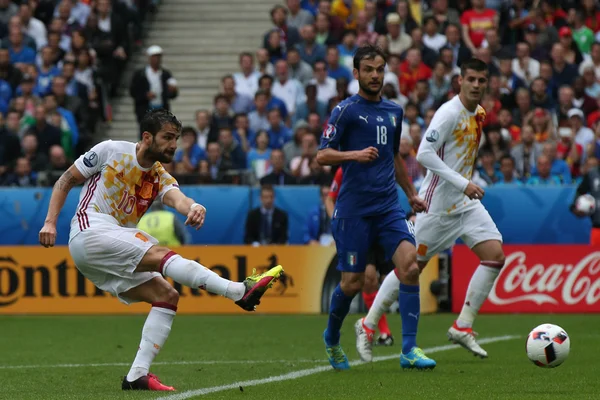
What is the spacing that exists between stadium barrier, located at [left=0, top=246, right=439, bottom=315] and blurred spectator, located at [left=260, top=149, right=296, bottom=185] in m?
1.62

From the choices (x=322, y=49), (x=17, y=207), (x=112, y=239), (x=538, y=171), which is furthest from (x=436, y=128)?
(x=322, y=49)

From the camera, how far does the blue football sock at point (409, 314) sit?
1016cm

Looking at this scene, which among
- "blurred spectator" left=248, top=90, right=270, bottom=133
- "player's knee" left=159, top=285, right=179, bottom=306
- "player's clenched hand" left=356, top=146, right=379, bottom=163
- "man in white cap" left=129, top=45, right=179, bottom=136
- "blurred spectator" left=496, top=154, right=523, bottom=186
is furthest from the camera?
"man in white cap" left=129, top=45, right=179, bottom=136

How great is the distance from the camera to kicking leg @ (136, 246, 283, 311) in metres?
8.39

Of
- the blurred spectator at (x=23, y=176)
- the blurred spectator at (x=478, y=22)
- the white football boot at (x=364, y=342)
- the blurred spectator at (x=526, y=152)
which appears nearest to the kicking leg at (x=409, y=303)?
the white football boot at (x=364, y=342)

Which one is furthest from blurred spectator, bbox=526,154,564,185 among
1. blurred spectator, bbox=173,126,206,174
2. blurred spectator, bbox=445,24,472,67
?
blurred spectator, bbox=173,126,206,174

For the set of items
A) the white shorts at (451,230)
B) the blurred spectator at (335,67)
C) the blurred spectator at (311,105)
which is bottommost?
the blurred spectator at (311,105)

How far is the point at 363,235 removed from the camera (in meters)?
10.1

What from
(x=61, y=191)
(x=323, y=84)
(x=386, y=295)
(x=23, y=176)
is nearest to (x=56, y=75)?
(x=23, y=176)

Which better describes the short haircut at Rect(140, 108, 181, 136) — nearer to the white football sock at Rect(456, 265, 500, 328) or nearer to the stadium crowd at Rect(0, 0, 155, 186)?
the white football sock at Rect(456, 265, 500, 328)

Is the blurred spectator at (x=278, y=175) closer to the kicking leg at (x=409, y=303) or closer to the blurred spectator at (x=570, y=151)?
the blurred spectator at (x=570, y=151)

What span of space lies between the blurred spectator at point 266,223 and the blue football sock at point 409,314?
8.22 metres

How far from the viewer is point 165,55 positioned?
25375mm

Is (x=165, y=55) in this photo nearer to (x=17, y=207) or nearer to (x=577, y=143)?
(x=17, y=207)
